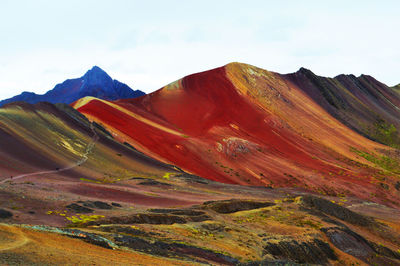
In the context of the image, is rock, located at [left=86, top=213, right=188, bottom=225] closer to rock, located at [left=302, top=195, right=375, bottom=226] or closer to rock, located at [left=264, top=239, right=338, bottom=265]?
rock, located at [left=264, top=239, right=338, bottom=265]

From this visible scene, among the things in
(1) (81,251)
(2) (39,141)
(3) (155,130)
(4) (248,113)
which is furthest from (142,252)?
(4) (248,113)

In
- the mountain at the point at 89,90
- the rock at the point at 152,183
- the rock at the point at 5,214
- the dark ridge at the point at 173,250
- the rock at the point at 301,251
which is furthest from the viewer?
the mountain at the point at 89,90

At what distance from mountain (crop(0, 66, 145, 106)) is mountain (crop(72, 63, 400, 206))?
6641cm

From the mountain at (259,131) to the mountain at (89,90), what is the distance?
66410 millimetres

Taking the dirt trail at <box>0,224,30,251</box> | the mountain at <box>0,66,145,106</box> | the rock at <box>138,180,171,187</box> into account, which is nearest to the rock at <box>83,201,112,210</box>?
the dirt trail at <box>0,224,30,251</box>

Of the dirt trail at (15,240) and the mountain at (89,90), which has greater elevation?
the mountain at (89,90)

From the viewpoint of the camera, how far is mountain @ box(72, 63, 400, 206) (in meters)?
66.9

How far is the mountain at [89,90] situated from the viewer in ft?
492

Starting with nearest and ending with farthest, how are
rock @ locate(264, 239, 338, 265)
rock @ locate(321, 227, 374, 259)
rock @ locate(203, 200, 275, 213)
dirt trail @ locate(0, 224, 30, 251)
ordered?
dirt trail @ locate(0, 224, 30, 251) < rock @ locate(264, 239, 338, 265) < rock @ locate(321, 227, 374, 259) < rock @ locate(203, 200, 275, 213)

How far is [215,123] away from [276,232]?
51377mm

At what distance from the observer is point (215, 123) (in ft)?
268

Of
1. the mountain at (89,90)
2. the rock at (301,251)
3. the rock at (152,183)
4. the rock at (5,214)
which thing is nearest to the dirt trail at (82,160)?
the rock at (152,183)

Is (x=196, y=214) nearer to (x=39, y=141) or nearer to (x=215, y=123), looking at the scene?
(x=39, y=141)

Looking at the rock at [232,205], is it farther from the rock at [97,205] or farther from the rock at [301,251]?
the rock at [301,251]
